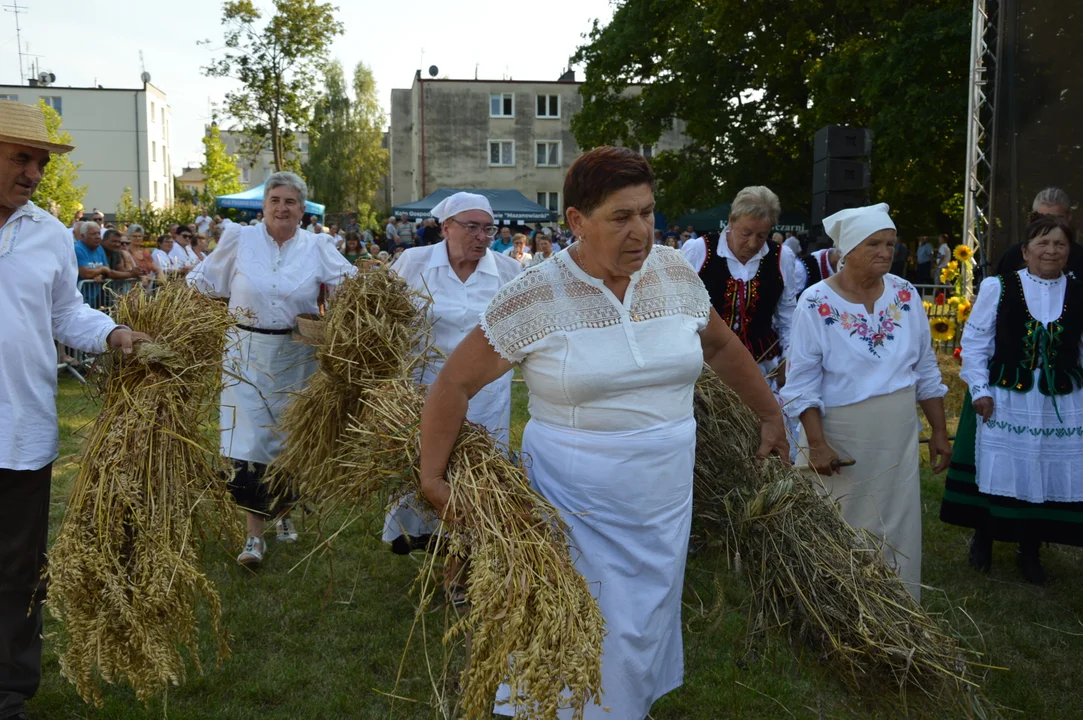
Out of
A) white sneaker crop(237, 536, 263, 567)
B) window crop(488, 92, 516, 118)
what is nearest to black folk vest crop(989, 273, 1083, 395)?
white sneaker crop(237, 536, 263, 567)

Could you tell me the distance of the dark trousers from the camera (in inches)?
126

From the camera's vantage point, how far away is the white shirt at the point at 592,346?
2564 millimetres

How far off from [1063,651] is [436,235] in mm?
18444

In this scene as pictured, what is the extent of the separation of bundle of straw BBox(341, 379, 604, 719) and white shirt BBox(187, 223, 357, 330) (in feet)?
8.04

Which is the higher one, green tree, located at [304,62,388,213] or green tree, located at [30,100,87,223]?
green tree, located at [304,62,388,213]

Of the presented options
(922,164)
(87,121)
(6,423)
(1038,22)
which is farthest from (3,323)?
(87,121)

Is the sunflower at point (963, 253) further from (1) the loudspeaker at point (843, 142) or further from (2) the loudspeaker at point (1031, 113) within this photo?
(1) the loudspeaker at point (843, 142)

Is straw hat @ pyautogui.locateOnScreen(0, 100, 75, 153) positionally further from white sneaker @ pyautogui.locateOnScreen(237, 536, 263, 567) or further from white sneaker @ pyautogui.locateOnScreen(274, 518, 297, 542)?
white sneaker @ pyautogui.locateOnScreen(274, 518, 297, 542)

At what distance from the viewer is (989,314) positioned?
4.84 m

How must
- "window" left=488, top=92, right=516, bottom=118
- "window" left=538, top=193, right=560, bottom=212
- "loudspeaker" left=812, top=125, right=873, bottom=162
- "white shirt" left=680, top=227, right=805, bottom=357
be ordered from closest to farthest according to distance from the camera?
"white shirt" left=680, top=227, right=805, bottom=357 → "loudspeaker" left=812, top=125, right=873, bottom=162 → "window" left=488, top=92, right=516, bottom=118 → "window" left=538, top=193, right=560, bottom=212

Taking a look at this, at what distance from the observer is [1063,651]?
4195mm

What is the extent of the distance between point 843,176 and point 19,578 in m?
7.73

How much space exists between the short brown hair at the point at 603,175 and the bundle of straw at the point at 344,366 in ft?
4.66

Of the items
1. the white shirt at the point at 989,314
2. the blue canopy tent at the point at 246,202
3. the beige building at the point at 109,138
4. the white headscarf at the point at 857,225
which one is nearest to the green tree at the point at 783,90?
the blue canopy tent at the point at 246,202
